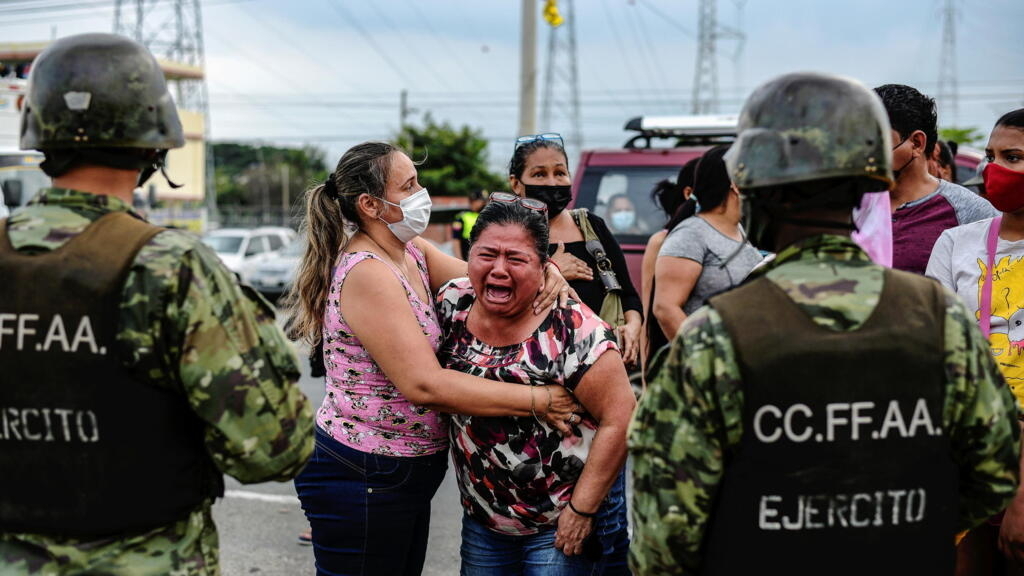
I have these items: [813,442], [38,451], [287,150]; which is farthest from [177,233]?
[287,150]

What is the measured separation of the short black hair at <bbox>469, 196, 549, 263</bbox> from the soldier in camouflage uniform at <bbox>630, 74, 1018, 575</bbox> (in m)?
1.03

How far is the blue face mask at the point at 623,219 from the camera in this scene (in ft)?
24.3

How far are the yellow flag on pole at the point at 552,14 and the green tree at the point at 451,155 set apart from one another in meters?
18.7

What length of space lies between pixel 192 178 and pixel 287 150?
3763 centimetres

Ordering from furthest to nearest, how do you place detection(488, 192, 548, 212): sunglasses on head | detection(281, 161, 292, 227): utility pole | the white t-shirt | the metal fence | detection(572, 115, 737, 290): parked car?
detection(281, 161, 292, 227): utility pole < the metal fence < detection(572, 115, 737, 290): parked car < detection(488, 192, 548, 212): sunglasses on head < the white t-shirt

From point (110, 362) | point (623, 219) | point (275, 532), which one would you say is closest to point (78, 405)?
point (110, 362)

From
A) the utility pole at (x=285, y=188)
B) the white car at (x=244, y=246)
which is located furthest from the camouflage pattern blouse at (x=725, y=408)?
the utility pole at (x=285, y=188)

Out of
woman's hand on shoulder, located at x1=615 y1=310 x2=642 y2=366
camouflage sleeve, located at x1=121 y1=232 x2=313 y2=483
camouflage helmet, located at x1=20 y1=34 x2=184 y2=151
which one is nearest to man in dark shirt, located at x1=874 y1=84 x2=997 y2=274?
woman's hand on shoulder, located at x1=615 y1=310 x2=642 y2=366

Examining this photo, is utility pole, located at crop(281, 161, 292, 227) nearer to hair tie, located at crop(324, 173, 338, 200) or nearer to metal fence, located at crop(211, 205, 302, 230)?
metal fence, located at crop(211, 205, 302, 230)

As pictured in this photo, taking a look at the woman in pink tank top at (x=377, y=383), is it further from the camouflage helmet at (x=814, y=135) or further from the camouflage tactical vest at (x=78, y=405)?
the camouflage helmet at (x=814, y=135)

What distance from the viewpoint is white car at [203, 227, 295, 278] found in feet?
68.0

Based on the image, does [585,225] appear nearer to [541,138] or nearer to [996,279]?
[541,138]

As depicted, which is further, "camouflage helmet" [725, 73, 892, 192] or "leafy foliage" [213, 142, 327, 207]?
"leafy foliage" [213, 142, 327, 207]

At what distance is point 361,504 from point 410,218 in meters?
0.93
